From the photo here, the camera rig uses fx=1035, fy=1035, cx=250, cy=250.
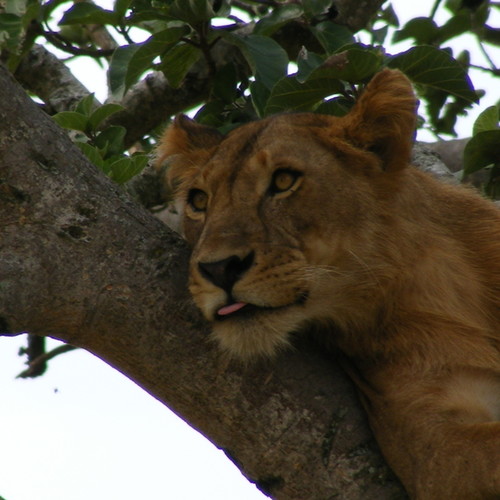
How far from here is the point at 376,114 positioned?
14.4 ft

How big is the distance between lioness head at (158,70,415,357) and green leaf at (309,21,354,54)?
833mm

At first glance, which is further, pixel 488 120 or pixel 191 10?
pixel 488 120

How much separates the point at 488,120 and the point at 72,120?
212 centimetres

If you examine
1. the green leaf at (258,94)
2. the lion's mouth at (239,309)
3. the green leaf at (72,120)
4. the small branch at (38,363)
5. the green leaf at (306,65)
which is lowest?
the small branch at (38,363)

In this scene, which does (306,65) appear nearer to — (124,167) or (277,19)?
(277,19)

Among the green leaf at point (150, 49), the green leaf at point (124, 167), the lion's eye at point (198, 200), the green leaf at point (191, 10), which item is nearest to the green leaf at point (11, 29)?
the green leaf at point (150, 49)

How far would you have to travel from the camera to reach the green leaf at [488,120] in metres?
5.20

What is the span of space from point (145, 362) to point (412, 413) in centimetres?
98

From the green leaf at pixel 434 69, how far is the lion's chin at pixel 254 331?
65.3 inches

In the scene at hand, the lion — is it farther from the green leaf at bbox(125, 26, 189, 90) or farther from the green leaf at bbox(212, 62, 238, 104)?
the green leaf at bbox(212, 62, 238, 104)

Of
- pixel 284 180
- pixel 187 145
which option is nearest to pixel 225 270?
pixel 284 180

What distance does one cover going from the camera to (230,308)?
147 inches

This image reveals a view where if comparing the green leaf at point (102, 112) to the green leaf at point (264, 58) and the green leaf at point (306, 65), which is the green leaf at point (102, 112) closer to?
the green leaf at point (264, 58)

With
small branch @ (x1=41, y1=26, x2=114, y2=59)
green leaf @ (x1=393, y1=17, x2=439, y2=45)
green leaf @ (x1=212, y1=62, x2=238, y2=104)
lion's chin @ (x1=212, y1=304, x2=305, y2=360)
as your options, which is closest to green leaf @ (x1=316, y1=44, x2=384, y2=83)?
green leaf @ (x1=212, y1=62, x2=238, y2=104)
